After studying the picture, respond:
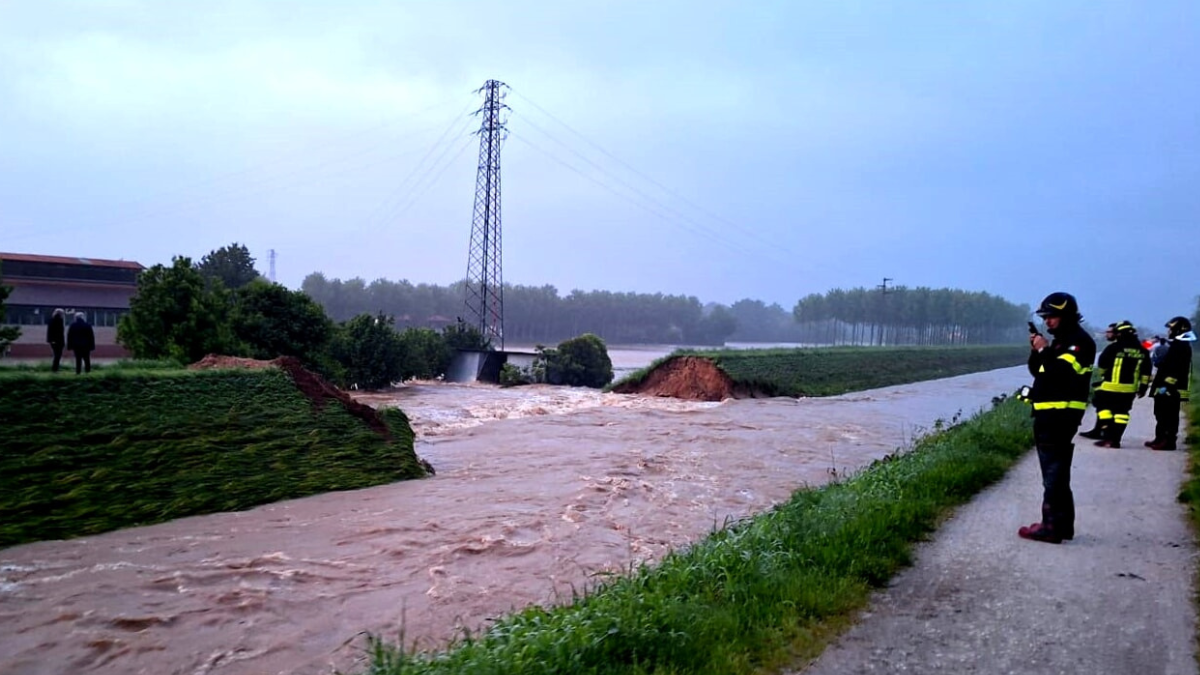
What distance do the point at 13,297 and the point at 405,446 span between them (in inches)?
1253

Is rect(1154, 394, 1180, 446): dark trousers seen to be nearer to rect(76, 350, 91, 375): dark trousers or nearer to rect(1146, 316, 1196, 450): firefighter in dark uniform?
rect(1146, 316, 1196, 450): firefighter in dark uniform

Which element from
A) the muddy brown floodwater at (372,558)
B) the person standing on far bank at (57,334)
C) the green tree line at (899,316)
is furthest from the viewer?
the green tree line at (899,316)

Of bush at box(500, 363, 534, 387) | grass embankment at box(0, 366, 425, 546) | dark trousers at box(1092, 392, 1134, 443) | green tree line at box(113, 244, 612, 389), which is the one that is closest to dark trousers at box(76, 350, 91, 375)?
green tree line at box(113, 244, 612, 389)

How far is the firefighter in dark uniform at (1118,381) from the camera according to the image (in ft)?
40.8

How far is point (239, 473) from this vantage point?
12.1 m

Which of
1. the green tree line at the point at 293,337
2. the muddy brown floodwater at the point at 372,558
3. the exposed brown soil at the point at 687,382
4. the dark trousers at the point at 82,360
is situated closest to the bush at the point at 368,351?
the green tree line at the point at 293,337

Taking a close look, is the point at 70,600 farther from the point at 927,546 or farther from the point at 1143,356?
the point at 1143,356

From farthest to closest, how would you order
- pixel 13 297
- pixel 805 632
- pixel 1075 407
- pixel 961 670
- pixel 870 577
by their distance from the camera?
pixel 13 297
pixel 1075 407
pixel 870 577
pixel 805 632
pixel 961 670

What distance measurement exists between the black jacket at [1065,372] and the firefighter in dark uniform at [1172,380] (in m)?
6.84

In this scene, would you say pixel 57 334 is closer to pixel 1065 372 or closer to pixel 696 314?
pixel 1065 372

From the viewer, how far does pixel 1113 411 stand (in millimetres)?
13016

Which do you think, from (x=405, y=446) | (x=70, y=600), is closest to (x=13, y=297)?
(x=405, y=446)

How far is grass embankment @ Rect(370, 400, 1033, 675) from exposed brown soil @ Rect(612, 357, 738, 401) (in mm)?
26299

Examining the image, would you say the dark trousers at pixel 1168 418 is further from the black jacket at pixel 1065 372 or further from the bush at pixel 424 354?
the bush at pixel 424 354
